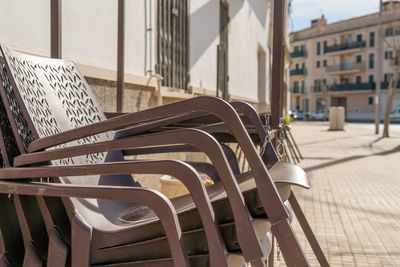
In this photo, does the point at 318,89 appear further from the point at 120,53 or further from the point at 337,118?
the point at 120,53

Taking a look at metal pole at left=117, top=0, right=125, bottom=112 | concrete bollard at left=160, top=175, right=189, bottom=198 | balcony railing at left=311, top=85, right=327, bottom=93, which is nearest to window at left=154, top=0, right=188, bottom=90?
metal pole at left=117, top=0, right=125, bottom=112

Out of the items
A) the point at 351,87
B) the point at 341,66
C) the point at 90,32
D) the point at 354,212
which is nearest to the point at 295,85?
the point at 341,66

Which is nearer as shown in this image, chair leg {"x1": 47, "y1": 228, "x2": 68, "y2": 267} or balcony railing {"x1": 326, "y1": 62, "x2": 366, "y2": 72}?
chair leg {"x1": 47, "y1": 228, "x2": 68, "y2": 267}

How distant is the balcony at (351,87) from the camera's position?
1650 inches

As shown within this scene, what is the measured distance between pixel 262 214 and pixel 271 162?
601 mm

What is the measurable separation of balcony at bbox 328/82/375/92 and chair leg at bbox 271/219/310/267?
4438cm

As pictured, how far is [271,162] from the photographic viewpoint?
1.71 m

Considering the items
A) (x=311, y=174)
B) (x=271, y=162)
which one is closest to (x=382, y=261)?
(x=271, y=162)

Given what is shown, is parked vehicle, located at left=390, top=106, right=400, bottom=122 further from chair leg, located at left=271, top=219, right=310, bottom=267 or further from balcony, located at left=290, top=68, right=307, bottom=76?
chair leg, located at left=271, top=219, right=310, bottom=267

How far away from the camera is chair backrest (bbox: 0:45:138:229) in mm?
1334

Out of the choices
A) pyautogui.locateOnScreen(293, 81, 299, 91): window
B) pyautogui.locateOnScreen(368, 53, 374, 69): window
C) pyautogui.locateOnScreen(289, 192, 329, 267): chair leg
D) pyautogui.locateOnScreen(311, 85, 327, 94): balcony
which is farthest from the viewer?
pyautogui.locateOnScreen(293, 81, 299, 91): window

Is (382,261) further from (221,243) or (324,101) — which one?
(324,101)

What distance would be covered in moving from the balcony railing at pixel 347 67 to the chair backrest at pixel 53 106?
44849mm

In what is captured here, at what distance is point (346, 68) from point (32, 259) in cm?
4704
